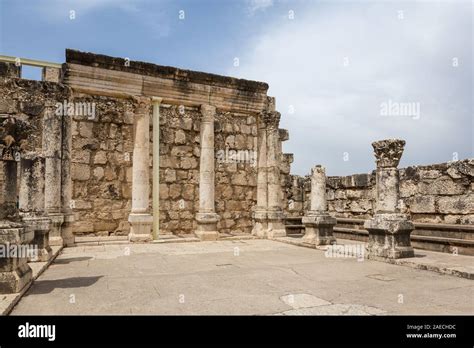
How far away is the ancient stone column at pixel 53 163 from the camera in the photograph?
935cm

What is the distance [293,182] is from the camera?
47.3 ft

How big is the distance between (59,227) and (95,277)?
4.05m

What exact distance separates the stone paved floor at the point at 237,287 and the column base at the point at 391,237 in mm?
393

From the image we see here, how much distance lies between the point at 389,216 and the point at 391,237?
0.42 meters

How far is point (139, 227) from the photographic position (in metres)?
10.5

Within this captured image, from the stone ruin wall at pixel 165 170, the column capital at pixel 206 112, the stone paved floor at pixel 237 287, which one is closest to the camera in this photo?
the stone paved floor at pixel 237 287

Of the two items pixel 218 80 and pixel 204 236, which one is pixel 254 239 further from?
pixel 218 80

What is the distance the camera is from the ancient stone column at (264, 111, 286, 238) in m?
12.0

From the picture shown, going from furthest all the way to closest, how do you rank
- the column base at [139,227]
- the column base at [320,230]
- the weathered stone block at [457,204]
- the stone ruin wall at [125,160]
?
the stone ruin wall at [125,160]
the column base at [139,227]
the column base at [320,230]
the weathered stone block at [457,204]

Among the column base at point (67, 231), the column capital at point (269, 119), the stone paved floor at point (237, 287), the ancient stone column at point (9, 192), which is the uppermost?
the column capital at point (269, 119)

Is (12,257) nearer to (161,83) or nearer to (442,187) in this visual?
(161,83)

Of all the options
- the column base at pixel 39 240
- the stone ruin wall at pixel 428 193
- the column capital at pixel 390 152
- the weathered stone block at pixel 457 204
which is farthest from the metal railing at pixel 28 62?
the weathered stone block at pixel 457 204

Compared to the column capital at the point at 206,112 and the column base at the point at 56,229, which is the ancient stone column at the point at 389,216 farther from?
the column base at the point at 56,229
